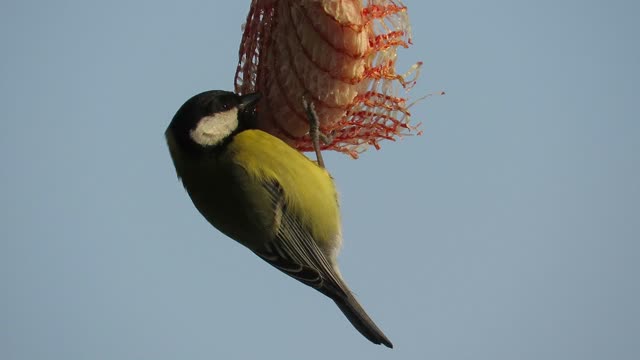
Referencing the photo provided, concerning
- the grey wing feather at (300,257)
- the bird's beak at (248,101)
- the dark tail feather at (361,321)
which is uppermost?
the bird's beak at (248,101)

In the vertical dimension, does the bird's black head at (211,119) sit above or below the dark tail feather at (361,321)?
above

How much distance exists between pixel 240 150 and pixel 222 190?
0.73 feet

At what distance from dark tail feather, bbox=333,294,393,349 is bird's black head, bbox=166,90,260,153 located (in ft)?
3.33

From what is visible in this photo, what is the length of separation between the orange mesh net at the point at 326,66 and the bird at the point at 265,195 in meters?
0.19

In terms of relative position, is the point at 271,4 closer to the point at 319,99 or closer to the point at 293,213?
the point at 319,99

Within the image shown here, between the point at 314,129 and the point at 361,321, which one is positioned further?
the point at 361,321

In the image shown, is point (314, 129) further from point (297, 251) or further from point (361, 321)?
point (361, 321)

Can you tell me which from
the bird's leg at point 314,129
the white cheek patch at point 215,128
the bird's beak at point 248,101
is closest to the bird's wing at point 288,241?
the white cheek patch at point 215,128

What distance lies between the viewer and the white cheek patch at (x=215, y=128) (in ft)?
10.5

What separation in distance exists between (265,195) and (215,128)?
16.0 inches

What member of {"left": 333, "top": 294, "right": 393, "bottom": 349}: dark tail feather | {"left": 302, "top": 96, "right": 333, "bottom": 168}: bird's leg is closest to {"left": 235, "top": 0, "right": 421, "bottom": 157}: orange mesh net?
{"left": 302, "top": 96, "right": 333, "bottom": 168}: bird's leg

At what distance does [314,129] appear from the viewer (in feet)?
9.69

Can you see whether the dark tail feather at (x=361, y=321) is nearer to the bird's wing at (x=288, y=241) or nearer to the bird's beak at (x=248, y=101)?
the bird's wing at (x=288, y=241)

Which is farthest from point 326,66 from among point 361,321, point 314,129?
point 361,321
